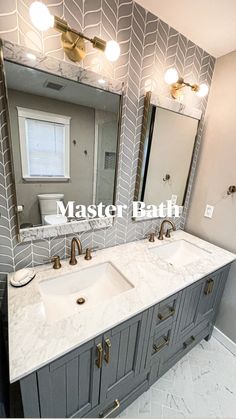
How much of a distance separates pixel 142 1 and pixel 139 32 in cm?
13

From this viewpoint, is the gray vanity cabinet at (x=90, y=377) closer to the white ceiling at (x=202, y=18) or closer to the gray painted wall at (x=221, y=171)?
the gray painted wall at (x=221, y=171)

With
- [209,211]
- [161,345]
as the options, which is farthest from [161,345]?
[209,211]

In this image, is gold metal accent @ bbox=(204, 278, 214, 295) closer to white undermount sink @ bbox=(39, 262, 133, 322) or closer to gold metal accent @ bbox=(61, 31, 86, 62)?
white undermount sink @ bbox=(39, 262, 133, 322)

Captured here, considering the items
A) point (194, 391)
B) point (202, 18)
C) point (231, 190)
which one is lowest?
point (194, 391)

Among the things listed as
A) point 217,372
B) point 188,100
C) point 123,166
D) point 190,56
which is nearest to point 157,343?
point 217,372

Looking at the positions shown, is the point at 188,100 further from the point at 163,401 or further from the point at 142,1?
the point at 163,401

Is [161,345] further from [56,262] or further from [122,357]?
[56,262]

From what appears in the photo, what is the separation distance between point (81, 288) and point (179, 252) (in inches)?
36.8

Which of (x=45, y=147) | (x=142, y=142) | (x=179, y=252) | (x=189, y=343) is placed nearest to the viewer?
(x=45, y=147)

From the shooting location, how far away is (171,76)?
1285 mm

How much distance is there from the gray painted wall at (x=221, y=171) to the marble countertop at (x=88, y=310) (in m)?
0.27

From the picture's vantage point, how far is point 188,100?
153 centimetres

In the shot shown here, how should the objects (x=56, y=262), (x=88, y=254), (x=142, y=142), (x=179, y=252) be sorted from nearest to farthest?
1. (x=56, y=262)
2. (x=88, y=254)
3. (x=142, y=142)
4. (x=179, y=252)

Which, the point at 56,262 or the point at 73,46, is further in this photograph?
the point at 56,262
